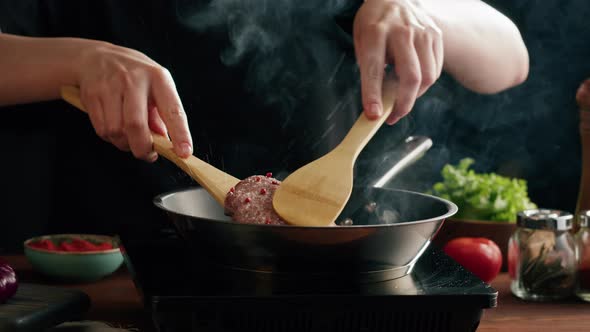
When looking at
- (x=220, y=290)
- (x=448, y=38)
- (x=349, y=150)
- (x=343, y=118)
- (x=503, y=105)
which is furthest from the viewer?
(x=503, y=105)

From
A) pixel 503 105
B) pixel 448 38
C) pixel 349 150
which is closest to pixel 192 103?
pixel 448 38

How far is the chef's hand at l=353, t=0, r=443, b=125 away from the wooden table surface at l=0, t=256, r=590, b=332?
42 cm

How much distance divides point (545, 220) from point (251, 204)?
0.60m

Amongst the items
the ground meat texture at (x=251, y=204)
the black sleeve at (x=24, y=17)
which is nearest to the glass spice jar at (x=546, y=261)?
the ground meat texture at (x=251, y=204)

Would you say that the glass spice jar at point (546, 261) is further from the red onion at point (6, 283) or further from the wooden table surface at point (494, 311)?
the red onion at point (6, 283)

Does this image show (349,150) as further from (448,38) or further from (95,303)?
(448,38)

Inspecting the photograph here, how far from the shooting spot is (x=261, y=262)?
1.03 meters

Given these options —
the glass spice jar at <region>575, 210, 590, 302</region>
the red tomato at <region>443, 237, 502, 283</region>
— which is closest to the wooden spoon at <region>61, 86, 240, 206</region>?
the red tomato at <region>443, 237, 502, 283</region>

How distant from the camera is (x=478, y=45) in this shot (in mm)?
1983

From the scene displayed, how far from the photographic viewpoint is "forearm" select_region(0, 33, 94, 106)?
1.50 meters

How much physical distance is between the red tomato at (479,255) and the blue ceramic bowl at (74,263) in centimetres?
72

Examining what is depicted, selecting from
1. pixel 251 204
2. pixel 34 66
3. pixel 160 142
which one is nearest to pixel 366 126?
pixel 251 204

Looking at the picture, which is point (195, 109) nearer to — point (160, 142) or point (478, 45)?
point (160, 142)

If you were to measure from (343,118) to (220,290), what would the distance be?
1269 millimetres
